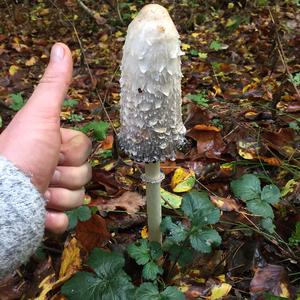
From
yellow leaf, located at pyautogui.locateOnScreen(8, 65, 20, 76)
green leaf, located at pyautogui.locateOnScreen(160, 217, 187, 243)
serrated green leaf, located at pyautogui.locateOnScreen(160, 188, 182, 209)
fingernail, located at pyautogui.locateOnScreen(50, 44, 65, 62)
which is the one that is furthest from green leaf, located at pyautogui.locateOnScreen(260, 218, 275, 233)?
yellow leaf, located at pyautogui.locateOnScreen(8, 65, 20, 76)

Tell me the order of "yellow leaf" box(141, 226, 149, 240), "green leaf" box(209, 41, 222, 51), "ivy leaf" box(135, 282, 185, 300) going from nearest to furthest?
"ivy leaf" box(135, 282, 185, 300) → "yellow leaf" box(141, 226, 149, 240) → "green leaf" box(209, 41, 222, 51)

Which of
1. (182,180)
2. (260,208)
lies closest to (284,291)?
(260,208)

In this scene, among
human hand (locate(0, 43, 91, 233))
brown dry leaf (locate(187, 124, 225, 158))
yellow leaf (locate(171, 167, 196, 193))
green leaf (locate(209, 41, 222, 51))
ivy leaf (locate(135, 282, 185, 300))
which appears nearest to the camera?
human hand (locate(0, 43, 91, 233))

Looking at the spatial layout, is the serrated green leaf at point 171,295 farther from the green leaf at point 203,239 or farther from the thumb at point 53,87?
the thumb at point 53,87

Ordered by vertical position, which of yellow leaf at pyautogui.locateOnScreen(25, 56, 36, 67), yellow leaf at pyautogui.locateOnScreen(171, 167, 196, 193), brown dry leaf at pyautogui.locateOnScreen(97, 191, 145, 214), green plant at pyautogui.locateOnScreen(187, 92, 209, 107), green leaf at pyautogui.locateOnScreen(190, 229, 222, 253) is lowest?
yellow leaf at pyautogui.locateOnScreen(25, 56, 36, 67)

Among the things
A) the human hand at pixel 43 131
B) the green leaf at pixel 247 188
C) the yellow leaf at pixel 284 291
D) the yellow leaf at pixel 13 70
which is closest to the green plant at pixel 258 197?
the green leaf at pixel 247 188

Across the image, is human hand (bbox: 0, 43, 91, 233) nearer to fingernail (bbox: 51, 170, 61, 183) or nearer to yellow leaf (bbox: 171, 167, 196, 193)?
fingernail (bbox: 51, 170, 61, 183)

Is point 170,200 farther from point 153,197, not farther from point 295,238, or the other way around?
point 295,238

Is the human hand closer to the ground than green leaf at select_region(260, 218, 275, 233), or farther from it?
farther from it
